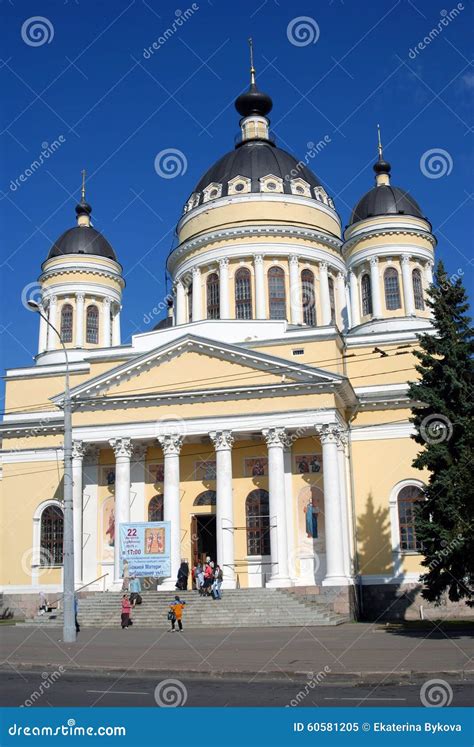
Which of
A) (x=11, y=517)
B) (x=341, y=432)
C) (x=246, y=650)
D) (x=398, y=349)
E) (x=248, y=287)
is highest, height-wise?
(x=248, y=287)

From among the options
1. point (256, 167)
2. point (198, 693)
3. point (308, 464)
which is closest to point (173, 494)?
point (308, 464)

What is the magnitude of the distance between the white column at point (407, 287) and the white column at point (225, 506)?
11976 mm

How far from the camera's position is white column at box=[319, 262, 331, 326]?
41.3m

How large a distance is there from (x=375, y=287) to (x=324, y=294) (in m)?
Answer: 3.12

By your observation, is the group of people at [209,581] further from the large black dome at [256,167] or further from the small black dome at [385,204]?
the large black dome at [256,167]

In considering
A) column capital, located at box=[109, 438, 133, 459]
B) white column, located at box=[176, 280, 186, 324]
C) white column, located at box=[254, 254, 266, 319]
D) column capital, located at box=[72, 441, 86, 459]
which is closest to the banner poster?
column capital, located at box=[109, 438, 133, 459]

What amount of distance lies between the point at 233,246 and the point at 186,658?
27.4 meters

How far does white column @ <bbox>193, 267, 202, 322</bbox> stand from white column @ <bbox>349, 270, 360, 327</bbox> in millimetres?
7530

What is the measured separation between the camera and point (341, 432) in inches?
1264

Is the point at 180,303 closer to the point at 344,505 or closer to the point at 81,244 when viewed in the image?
the point at 81,244

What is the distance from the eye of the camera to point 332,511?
29859mm

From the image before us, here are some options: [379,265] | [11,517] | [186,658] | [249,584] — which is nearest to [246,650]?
[186,658]

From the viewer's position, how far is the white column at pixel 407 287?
38.6 meters

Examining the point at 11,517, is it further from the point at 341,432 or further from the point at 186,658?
the point at 186,658
